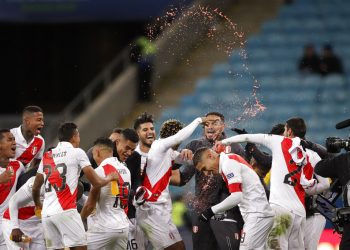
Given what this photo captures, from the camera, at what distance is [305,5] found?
21.2 m

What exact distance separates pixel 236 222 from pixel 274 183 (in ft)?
2.26

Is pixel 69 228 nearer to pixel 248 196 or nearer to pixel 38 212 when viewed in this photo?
pixel 38 212

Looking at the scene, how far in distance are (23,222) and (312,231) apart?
352 centimetres


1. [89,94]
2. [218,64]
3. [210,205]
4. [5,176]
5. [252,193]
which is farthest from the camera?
[89,94]

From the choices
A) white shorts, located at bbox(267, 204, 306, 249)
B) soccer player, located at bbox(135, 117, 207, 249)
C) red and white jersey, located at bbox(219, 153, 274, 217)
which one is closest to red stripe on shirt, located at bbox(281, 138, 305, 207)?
white shorts, located at bbox(267, 204, 306, 249)

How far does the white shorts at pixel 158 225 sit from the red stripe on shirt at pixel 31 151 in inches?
72.1

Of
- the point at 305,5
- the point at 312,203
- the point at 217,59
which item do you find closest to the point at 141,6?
the point at 217,59

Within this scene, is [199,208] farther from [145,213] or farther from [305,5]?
[305,5]

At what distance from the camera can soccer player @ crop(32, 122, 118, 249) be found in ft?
35.0

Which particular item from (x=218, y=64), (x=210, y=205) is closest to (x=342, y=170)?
(x=210, y=205)

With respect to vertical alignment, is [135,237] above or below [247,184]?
below

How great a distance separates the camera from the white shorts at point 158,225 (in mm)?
11500

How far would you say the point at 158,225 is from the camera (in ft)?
37.8

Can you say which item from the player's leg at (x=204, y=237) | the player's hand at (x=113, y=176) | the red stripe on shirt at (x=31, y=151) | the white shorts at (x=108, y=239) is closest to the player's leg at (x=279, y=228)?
the player's leg at (x=204, y=237)
